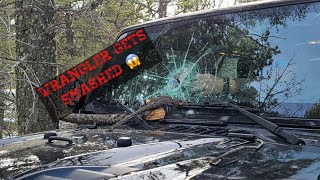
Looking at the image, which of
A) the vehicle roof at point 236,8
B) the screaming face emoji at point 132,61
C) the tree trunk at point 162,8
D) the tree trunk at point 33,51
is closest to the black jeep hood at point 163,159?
the vehicle roof at point 236,8

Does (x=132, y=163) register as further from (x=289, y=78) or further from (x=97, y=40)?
(x=97, y=40)

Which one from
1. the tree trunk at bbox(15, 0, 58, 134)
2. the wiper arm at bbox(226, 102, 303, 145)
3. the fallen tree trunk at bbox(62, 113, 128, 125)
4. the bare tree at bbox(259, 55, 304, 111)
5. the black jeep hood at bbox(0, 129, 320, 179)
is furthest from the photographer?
the tree trunk at bbox(15, 0, 58, 134)

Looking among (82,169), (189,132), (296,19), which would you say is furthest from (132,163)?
(296,19)

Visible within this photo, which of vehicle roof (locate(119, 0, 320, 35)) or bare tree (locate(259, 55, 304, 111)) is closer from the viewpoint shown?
bare tree (locate(259, 55, 304, 111))

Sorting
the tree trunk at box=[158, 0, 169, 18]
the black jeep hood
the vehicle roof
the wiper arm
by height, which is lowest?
the black jeep hood

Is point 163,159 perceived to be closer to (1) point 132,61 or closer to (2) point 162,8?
(1) point 132,61

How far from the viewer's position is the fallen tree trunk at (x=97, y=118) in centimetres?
280

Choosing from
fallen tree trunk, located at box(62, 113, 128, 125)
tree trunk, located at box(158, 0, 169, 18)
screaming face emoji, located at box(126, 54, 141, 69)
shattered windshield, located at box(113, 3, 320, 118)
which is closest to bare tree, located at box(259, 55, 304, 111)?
shattered windshield, located at box(113, 3, 320, 118)

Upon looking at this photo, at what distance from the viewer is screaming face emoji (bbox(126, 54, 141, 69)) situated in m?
3.19

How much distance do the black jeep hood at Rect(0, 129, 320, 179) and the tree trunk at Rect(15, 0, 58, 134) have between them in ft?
12.9

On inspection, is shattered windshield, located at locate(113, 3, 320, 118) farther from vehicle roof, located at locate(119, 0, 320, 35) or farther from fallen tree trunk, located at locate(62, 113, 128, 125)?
fallen tree trunk, located at locate(62, 113, 128, 125)

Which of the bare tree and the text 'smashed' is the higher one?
the text 'smashed'

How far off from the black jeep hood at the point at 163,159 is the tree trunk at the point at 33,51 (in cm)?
395

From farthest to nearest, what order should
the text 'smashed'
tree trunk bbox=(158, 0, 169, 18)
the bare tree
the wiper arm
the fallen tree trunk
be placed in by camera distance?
tree trunk bbox=(158, 0, 169, 18), the text 'smashed', the fallen tree trunk, the bare tree, the wiper arm
